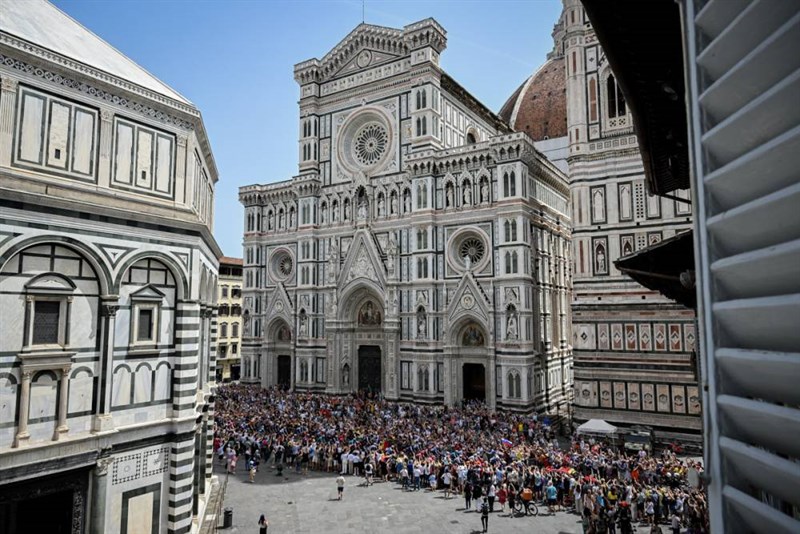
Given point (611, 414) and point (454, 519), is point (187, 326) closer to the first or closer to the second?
point (454, 519)

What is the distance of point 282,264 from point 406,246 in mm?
12101

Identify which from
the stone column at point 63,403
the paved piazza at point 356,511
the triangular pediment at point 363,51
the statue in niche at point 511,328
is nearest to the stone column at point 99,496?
the stone column at point 63,403

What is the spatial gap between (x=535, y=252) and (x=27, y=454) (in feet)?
93.7

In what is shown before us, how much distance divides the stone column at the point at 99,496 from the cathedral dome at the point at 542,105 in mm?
48052

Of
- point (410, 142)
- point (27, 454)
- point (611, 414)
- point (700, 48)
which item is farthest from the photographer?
point (410, 142)

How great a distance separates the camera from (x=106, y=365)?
10.9 meters

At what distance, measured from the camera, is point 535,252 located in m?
33.2

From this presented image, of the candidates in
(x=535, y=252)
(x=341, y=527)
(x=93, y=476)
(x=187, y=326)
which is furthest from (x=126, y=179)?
(x=535, y=252)

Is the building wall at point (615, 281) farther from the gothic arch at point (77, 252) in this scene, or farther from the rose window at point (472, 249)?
the gothic arch at point (77, 252)

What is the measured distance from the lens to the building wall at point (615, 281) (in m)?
25.0

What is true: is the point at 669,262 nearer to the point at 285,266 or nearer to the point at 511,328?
the point at 511,328

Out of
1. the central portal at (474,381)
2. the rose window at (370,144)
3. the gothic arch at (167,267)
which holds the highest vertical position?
the rose window at (370,144)

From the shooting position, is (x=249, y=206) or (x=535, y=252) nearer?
(x=535, y=252)

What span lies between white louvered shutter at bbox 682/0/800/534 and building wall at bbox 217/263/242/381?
54650mm
